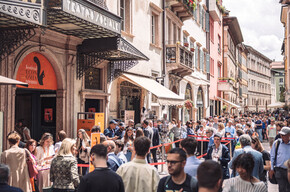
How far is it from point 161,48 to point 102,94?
299 inches

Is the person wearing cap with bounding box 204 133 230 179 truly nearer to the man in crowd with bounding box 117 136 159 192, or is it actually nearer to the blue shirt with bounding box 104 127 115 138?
the man in crowd with bounding box 117 136 159 192

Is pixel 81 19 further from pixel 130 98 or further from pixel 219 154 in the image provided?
pixel 130 98

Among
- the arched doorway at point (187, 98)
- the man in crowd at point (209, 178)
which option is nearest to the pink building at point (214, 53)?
the arched doorway at point (187, 98)

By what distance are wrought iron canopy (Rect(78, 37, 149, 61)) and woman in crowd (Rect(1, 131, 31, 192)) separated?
606cm

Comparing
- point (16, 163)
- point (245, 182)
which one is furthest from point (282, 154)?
point (16, 163)

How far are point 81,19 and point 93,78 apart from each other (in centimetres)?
503

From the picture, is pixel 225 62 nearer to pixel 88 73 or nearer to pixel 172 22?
pixel 172 22

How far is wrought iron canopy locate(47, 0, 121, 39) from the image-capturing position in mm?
8984

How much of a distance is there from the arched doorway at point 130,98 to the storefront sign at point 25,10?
8.45m

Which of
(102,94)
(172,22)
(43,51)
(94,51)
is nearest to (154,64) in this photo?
(172,22)

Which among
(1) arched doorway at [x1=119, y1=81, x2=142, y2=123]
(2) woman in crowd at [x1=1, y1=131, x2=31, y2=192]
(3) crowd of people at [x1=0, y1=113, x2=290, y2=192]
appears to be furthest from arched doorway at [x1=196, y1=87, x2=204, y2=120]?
(2) woman in crowd at [x1=1, y1=131, x2=31, y2=192]

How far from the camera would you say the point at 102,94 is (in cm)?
1463

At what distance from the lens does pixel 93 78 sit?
1448 centimetres

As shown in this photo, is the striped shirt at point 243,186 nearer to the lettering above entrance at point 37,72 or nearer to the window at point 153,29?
the lettering above entrance at point 37,72
